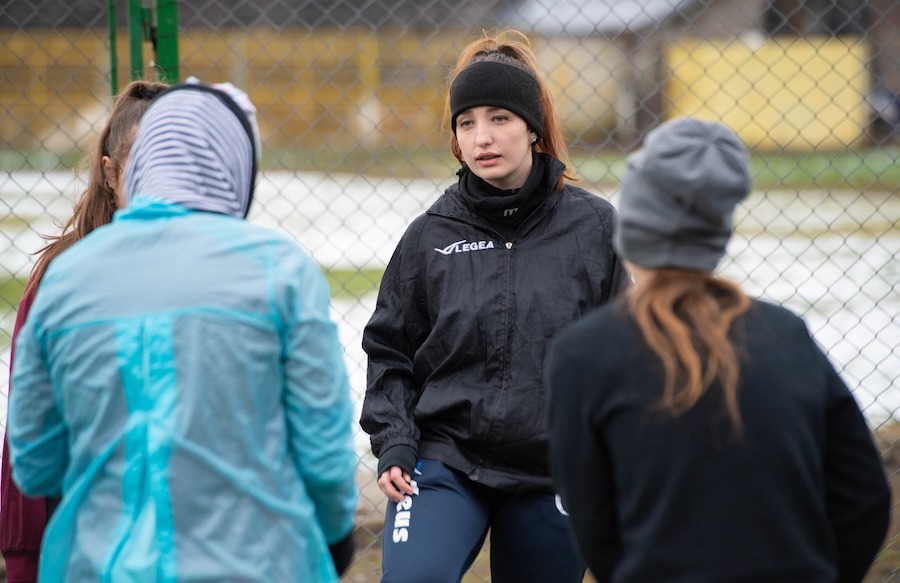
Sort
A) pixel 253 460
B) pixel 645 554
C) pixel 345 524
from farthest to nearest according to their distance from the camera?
pixel 345 524, pixel 253 460, pixel 645 554

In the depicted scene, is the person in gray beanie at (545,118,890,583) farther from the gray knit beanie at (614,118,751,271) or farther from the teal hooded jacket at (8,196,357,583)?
the teal hooded jacket at (8,196,357,583)

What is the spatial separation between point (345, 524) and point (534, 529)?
0.96 meters

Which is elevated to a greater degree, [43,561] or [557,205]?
[557,205]

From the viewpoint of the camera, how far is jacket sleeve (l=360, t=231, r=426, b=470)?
9.46 feet

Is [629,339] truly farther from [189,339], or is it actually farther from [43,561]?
[43,561]

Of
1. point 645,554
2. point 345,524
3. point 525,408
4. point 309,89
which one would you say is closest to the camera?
point 645,554

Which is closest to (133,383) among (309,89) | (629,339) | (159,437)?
(159,437)

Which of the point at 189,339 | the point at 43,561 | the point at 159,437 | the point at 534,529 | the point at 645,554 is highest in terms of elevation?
the point at 189,339

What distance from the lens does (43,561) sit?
1.88m

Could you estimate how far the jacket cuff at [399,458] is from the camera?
277 centimetres

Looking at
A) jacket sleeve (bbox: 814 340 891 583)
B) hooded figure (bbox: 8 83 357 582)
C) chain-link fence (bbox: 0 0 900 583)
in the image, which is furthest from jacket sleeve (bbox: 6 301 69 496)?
chain-link fence (bbox: 0 0 900 583)

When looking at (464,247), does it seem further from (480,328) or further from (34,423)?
(34,423)

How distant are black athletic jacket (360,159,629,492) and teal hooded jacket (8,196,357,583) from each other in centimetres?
90

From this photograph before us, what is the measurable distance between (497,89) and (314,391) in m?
1.37
